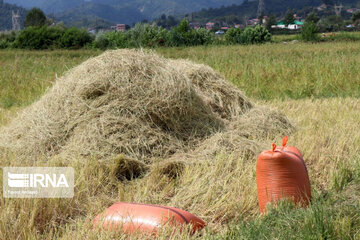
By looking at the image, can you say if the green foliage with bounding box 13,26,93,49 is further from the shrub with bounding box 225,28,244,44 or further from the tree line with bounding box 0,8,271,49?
the shrub with bounding box 225,28,244,44

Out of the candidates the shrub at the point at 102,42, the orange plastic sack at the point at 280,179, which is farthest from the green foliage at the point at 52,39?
the orange plastic sack at the point at 280,179

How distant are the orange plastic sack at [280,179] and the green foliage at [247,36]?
82.2 ft

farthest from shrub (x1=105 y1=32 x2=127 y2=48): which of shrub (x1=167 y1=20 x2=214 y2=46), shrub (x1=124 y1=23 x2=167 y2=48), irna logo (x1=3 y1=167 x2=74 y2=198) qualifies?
irna logo (x1=3 y1=167 x2=74 y2=198)

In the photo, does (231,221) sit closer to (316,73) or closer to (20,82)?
(316,73)

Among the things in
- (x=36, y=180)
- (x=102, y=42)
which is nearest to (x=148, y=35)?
(x=102, y=42)

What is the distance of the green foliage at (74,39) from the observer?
25.5 meters

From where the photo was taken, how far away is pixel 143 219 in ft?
8.84

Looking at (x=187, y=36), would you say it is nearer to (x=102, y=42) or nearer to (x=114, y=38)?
(x=114, y=38)

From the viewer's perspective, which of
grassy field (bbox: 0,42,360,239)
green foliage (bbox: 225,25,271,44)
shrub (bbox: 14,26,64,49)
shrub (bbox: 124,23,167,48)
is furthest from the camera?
green foliage (bbox: 225,25,271,44)

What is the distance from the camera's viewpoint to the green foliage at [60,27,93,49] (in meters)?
25.5

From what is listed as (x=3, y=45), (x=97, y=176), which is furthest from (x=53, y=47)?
Answer: (x=97, y=176)

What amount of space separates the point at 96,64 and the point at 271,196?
112 inches

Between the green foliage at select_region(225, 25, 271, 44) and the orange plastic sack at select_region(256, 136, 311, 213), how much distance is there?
25042mm

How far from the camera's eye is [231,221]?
301 cm
